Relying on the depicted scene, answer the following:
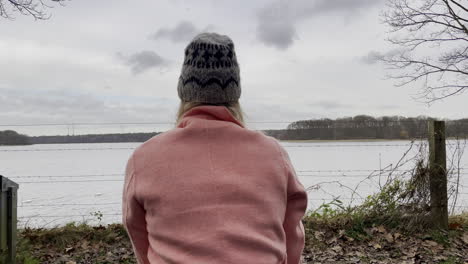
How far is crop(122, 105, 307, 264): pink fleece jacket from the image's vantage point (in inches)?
51.8

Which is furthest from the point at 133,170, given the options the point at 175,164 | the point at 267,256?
the point at 267,256

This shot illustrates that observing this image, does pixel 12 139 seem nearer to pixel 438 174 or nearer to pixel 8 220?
pixel 8 220

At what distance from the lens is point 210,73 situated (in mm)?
1551

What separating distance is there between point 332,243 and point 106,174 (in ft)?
15.6

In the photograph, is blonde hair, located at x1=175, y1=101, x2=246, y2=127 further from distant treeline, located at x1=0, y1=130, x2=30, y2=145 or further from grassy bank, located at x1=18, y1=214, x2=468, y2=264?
distant treeline, located at x1=0, y1=130, x2=30, y2=145

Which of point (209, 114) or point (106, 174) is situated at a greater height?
point (209, 114)

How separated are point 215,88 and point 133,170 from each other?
41 centimetres

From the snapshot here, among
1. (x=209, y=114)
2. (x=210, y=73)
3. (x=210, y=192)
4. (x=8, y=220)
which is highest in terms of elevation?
(x=210, y=73)

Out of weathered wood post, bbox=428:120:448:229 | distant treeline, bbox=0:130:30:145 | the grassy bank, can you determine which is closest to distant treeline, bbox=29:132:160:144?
distant treeline, bbox=0:130:30:145

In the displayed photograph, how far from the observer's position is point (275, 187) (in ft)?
4.71

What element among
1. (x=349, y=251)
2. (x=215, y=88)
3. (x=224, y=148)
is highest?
(x=215, y=88)

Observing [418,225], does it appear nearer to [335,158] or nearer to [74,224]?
[74,224]

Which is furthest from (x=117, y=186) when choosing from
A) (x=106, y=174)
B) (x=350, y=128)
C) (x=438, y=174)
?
(x=438, y=174)

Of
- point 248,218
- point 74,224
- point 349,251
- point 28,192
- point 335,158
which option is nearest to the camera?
point 248,218
